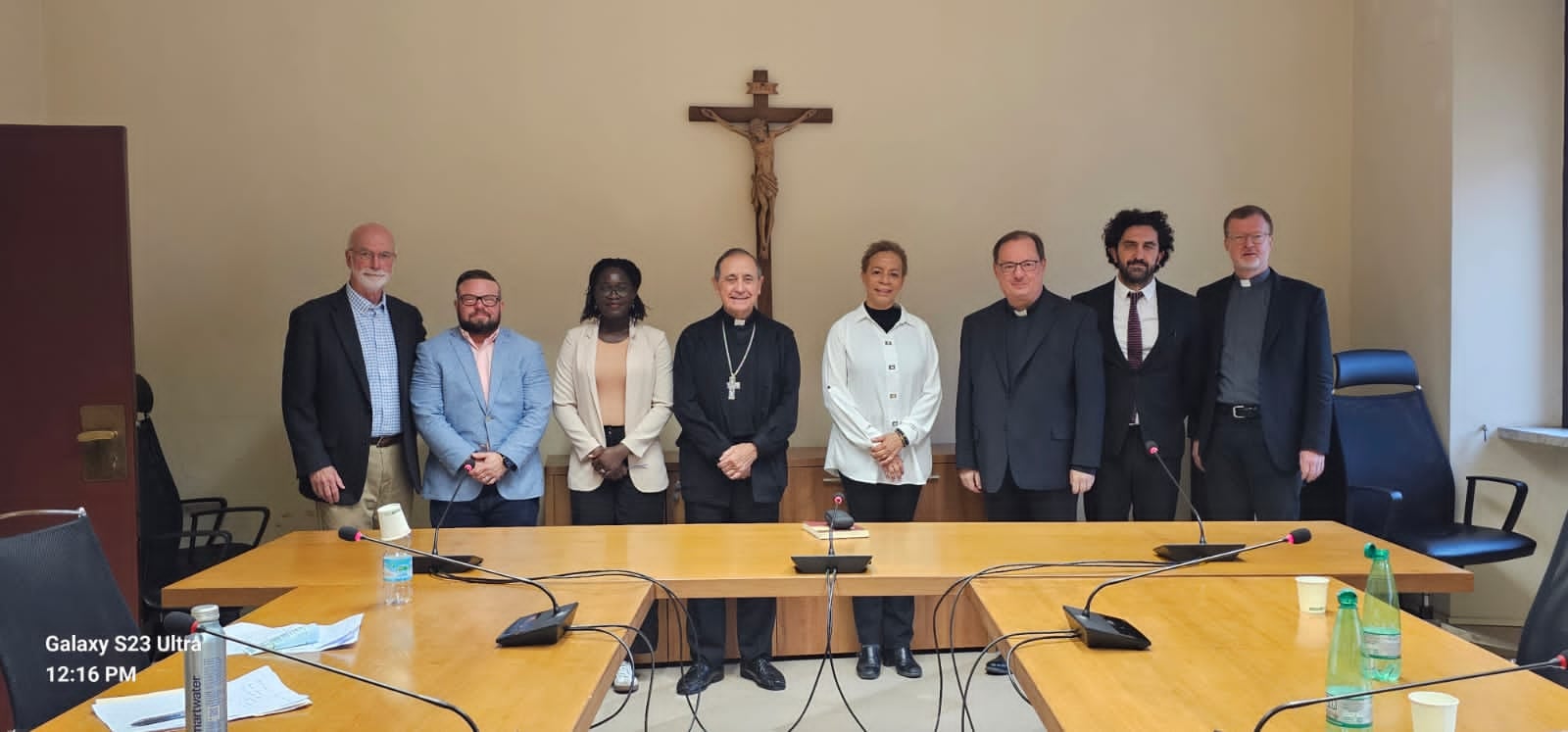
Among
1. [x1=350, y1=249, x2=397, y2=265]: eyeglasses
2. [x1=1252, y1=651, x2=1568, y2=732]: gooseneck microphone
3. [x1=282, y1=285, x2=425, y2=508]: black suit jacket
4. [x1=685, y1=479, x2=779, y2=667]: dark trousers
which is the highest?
[x1=350, y1=249, x2=397, y2=265]: eyeglasses

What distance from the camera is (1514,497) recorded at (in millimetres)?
4160

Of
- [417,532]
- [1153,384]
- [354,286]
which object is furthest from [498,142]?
[1153,384]

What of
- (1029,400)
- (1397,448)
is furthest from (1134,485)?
(1397,448)

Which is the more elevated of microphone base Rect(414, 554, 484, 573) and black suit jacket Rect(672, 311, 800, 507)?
black suit jacket Rect(672, 311, 800, 507)

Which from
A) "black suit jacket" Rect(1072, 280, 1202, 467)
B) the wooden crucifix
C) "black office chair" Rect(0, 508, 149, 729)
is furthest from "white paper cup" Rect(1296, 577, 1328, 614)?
the wooden crucifix

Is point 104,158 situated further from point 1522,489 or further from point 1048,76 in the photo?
point 1522,489

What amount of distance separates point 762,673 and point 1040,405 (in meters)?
1.36

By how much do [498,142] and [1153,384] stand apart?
2.93 metres

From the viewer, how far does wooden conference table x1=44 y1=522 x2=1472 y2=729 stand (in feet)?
5.69

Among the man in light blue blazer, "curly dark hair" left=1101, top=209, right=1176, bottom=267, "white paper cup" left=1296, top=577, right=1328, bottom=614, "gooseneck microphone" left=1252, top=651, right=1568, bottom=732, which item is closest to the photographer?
"gooseneck microphone" left=1252, top=651, right=1568, bottom=732

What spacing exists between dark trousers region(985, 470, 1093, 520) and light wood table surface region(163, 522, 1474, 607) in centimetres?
71

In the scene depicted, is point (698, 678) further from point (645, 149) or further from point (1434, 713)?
point (1434, 713)

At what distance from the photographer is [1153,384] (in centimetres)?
394

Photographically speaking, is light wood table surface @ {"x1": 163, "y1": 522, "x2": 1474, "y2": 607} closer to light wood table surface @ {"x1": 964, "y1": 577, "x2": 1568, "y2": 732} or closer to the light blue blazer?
light wood table surface @ {"x1": 964, "y1": 577, "x2": 1568, "y2": 732}
